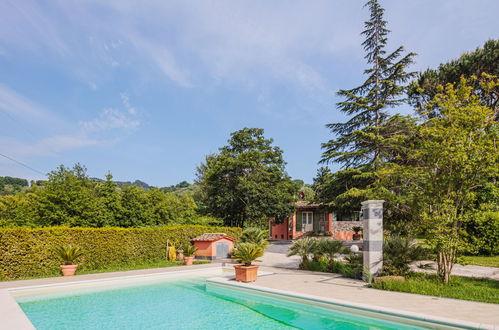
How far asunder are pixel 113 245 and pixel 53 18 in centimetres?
1126

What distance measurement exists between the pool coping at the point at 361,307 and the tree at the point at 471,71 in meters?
18.6

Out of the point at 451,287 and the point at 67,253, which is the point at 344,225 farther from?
the point at 67,253

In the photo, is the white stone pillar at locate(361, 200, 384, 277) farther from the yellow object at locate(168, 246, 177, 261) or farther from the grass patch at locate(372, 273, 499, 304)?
the yellow object at locate(168, 246, 177, 261)

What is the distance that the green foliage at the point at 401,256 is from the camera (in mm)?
10586

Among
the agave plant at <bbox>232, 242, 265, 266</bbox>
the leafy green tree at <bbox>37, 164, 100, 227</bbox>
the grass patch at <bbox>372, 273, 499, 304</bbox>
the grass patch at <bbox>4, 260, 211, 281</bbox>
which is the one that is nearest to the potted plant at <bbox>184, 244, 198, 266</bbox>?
the grass patch at <bbox>4, 260, 211, 281</bbox>

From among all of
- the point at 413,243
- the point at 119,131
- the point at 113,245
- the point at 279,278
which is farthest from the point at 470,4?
the point at 119,131

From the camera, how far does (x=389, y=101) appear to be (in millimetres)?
22391

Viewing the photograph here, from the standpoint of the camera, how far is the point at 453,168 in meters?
9.65

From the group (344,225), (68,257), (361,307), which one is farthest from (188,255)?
(344,225)

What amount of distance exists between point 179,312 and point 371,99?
65.0 feet

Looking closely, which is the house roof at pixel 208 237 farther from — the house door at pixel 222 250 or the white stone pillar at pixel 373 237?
the white stone pillar at pixel 373 237

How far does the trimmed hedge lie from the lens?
475 inches

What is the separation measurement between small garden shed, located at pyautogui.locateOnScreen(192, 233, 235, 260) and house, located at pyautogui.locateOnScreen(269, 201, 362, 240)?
14885 millimetres

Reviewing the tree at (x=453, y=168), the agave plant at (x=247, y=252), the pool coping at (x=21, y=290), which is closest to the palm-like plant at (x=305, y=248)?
the agave plant at (x=247, y=252)
